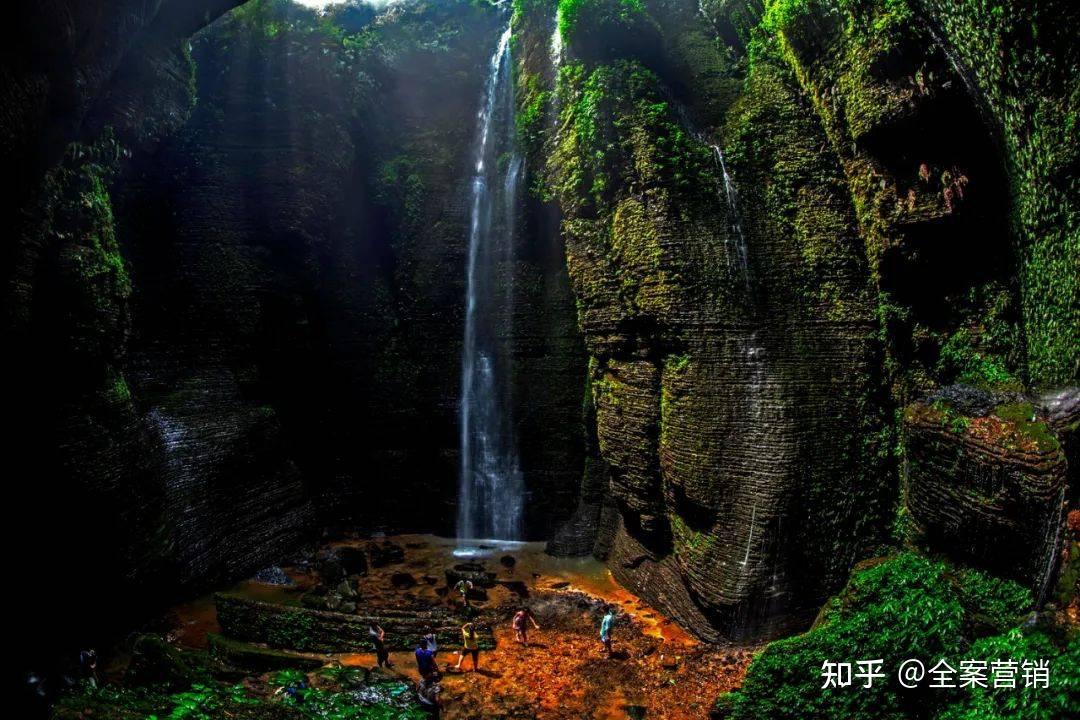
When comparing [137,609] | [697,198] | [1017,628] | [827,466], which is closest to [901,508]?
[827,466]

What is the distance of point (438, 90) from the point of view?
20.9 metres

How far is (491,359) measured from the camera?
1895cm

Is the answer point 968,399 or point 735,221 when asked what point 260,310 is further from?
point 968,399

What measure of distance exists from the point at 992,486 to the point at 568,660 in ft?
24.1

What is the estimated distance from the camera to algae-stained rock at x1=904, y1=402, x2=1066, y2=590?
734 cm

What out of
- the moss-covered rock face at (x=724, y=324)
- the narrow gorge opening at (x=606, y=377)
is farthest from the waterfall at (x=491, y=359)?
the moss-covered rock face at (x=724, y=324)

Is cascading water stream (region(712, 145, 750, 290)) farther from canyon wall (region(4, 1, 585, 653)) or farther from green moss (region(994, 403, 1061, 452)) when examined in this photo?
canyon wall (region(4, 1, 585, 653))

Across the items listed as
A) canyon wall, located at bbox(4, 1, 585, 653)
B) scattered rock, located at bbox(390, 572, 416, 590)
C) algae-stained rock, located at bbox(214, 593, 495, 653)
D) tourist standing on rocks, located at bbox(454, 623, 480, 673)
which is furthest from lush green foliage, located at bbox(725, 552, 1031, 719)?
canyon wall, located at bbox(4, 1, 585, 653)

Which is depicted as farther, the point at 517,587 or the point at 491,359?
the point at 491,359

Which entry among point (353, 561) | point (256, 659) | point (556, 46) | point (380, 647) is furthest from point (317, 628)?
point (556, 46)

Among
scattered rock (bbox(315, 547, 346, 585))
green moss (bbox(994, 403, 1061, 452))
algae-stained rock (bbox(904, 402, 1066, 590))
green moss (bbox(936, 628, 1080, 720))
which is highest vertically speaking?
green moss (bbox(994, 403, 1061, 452))

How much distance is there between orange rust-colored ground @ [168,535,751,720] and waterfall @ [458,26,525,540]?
395 centimetres

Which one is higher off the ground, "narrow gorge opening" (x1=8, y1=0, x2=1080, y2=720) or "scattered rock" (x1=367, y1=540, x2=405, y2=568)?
"narrow gorge opening" (x1=8, y1=0, x2=1080, y2=720)

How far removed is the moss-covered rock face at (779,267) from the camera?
9273 millimetres
